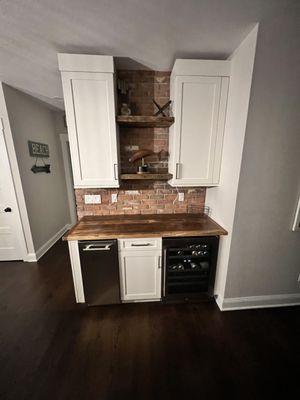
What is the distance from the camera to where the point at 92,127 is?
1.60m

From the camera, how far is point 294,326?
5.38ft

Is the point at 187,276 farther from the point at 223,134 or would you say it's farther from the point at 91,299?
the point at 223,134

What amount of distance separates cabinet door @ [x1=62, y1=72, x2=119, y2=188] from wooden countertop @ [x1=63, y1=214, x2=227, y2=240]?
476 millimetres

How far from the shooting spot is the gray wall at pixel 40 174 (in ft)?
7.68

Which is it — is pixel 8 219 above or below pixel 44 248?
above

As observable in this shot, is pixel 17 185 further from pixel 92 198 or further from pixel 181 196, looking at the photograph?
pixel 181 196

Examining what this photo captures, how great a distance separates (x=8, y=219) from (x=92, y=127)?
2.12m

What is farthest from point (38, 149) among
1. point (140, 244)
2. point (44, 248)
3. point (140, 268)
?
point (140, 268)

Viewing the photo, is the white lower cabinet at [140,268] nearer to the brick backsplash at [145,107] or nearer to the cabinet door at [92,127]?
the cabinet door at [92,127]

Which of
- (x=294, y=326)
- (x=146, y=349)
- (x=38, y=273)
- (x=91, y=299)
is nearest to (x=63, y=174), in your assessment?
(x=38, y=273)

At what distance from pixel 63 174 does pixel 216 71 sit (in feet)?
11.2

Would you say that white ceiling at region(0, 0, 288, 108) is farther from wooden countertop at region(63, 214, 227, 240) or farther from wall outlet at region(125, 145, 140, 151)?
wooden countertop at region(63, 214, 227, 240)

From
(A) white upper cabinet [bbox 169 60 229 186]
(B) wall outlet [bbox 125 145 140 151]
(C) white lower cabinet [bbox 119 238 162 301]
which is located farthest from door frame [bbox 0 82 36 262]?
(A) white upper cabinet [bbox 169 60 229 186]

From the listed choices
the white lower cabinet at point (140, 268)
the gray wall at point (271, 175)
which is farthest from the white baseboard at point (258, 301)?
the white lower cabinet at point (140, 268)
